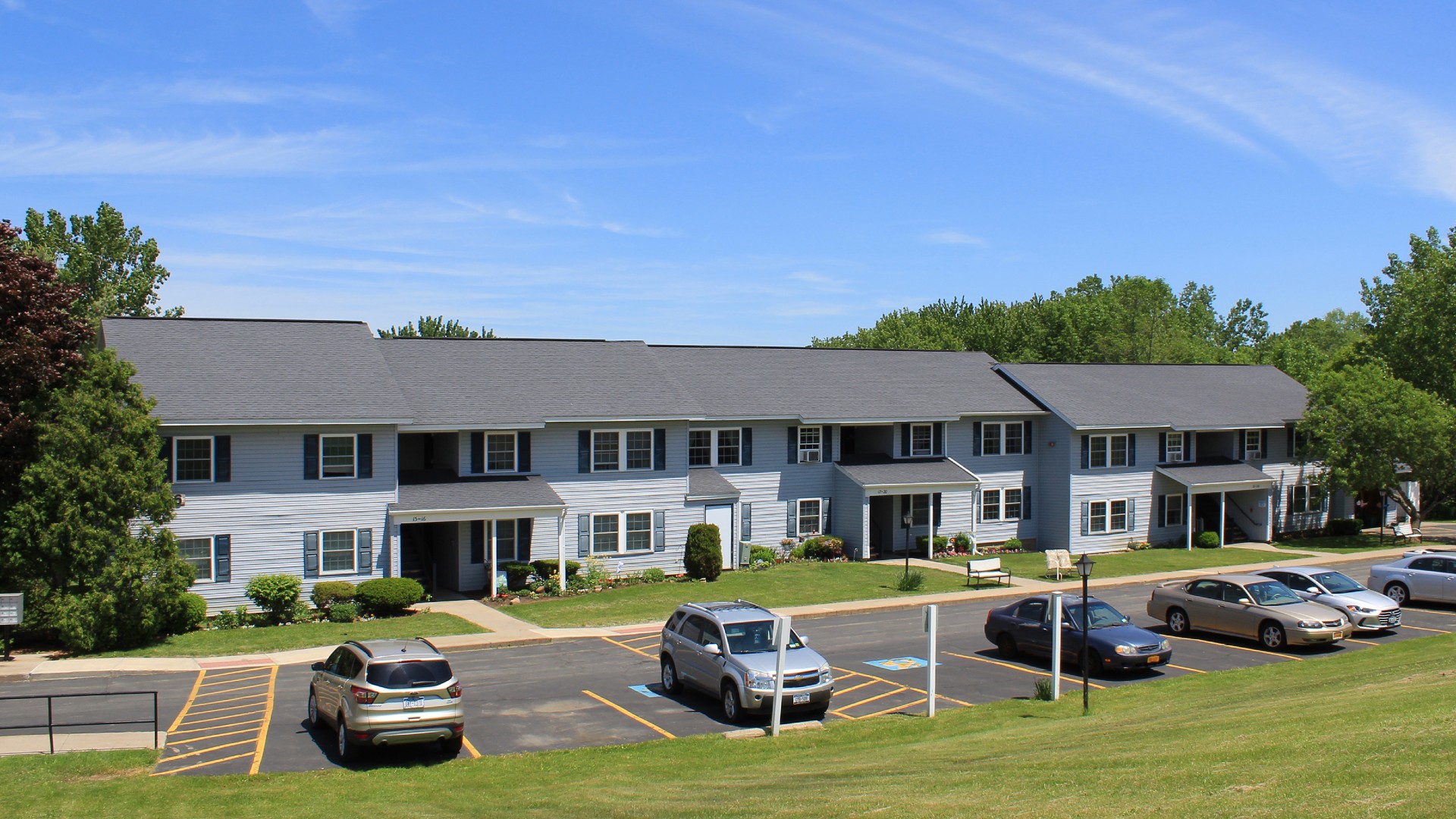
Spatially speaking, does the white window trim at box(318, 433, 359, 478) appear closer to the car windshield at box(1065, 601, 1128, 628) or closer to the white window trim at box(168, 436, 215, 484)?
the white window trim at box(168, 436, 215, 484)

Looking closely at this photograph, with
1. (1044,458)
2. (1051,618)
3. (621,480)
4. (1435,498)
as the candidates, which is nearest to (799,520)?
(621,480)

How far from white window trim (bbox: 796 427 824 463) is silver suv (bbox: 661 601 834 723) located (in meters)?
20.5

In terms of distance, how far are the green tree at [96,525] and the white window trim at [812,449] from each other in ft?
73.1

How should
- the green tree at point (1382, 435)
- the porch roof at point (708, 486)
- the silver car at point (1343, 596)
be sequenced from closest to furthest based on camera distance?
the silver car at point (1343, 596) → the porch roof at point (708, 486) → the green tree at point (1382, 435)

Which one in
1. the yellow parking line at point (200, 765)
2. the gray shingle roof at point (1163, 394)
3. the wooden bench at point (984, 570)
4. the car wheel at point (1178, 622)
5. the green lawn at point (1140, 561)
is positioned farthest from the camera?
the gray shingle roof at point (1163, 394)

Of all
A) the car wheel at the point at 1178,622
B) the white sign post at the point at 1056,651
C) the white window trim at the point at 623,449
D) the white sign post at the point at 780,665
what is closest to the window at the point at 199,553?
the white window trim at the point at 623,449

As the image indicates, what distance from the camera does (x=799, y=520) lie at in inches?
1650

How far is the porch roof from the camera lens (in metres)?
38.4

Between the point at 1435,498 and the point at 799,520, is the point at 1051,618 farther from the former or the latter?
the point at 1435,498

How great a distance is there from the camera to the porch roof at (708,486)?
38375 mm

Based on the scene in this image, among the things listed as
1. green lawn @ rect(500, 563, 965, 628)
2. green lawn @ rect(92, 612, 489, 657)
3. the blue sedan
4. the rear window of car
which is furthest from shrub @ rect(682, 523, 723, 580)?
the rear window of car

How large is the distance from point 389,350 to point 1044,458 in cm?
2715

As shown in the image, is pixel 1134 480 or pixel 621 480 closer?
pixel 621 480

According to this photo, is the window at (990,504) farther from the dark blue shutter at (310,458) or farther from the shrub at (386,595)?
the dark blue shutter at (310,458)
